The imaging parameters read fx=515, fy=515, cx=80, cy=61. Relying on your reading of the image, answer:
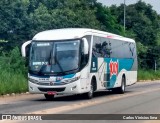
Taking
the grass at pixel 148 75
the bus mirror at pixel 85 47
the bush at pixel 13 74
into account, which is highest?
the bus mirror at pixel 85 47

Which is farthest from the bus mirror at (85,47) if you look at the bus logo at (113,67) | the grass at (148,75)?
the grass at (148,75)

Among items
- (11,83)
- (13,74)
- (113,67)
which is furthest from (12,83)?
(113,67)

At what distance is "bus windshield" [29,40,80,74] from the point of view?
2172cm

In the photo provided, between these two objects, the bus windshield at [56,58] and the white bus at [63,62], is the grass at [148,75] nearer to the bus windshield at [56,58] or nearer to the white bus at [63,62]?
the white bus at [63,62]

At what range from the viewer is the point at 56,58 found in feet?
71.6

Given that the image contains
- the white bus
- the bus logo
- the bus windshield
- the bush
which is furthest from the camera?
the bush

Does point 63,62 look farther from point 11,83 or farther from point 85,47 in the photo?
point 11,83

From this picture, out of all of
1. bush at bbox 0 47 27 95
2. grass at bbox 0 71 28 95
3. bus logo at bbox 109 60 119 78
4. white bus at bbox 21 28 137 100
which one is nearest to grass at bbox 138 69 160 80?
bush at bbox 0 47 27 95

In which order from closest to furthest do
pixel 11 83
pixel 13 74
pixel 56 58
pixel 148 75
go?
pixel 56 58, pixel 11 83, pixel 13 74, pixel 148 75

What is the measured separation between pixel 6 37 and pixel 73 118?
102 ft

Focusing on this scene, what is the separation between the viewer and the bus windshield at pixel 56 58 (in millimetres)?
21719

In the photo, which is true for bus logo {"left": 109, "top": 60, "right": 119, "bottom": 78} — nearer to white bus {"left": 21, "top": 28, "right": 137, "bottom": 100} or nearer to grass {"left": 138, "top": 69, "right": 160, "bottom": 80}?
white bus {"left": 21, "top": 28, "right": 137, "bottom": 100}

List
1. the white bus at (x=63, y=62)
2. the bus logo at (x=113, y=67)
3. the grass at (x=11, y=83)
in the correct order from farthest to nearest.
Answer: the grass at (x=11, y=83) → the bus logo at (x=113, y=67) → the white bus at (x=63, y=62)

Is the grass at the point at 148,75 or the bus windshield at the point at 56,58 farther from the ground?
the bus windshield at the point at 56,58
